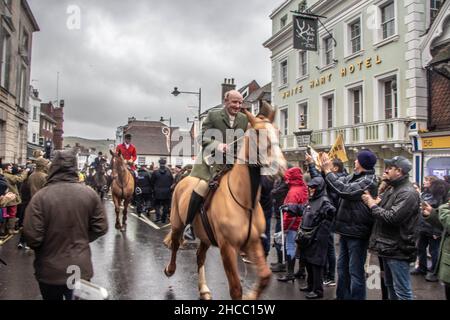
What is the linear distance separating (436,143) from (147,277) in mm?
12086

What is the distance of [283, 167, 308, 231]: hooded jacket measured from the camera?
683 cm

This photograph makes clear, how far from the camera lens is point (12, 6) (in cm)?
2275

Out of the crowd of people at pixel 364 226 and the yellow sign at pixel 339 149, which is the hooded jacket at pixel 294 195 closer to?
the crowd of people at pixel 364 226

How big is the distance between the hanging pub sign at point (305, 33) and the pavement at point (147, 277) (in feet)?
46.3

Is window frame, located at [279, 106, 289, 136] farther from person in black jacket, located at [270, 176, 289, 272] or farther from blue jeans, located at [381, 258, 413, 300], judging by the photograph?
blue jeans, located at [381, 258, 413, 300]

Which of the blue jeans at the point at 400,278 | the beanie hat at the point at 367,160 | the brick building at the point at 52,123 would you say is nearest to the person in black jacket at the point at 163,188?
the beanie hat at the point at 367,160

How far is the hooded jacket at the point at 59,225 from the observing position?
3.42m

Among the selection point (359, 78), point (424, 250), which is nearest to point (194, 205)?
point (424, 250)

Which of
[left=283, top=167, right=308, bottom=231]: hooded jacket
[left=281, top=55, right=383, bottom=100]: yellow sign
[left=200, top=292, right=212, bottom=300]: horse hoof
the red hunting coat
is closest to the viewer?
[left=200, top=292, right=212, bottom=300]: horse hoof

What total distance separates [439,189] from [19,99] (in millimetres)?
27363

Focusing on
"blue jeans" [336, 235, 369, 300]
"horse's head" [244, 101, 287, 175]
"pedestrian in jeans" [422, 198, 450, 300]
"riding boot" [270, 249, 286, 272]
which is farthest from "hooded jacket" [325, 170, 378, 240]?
"riding boot" [270, 249, 286, 272]

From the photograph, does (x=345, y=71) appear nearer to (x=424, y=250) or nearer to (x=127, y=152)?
(x=127, y=152)

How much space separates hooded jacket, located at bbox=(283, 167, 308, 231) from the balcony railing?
1049 centimetres

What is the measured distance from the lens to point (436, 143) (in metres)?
13.7
